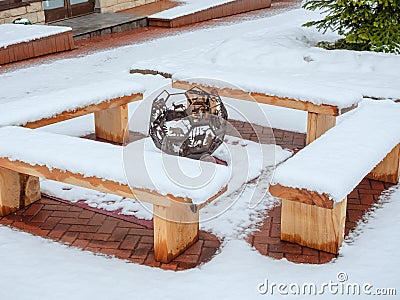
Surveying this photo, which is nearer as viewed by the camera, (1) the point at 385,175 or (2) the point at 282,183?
(2) the point at 282,183

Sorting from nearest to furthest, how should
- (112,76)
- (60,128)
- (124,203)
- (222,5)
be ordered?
(124,203)
(60,128)
(112,76)
(222,5)

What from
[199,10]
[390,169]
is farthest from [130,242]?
[199,10]

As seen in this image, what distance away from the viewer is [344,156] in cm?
391

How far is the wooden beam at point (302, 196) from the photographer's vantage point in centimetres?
352

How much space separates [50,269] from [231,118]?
3.18 meters

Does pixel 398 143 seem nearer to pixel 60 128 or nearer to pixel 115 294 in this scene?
pixel 115 294

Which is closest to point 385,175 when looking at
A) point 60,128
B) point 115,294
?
point 115,294

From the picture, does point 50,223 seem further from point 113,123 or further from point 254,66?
point 254,66

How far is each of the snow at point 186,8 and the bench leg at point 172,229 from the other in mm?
8697

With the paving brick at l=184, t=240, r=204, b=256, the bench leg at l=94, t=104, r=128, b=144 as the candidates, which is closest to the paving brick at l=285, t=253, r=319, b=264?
the paving brick at l=184, t=240, r=204, b=256

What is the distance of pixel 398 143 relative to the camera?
4539mm

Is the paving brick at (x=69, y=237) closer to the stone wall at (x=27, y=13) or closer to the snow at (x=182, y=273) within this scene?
the snow at (x=182, y=273)

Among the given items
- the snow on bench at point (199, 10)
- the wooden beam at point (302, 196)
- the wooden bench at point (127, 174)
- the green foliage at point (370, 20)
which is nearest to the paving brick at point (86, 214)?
the wooden bench at point (127, 174)
